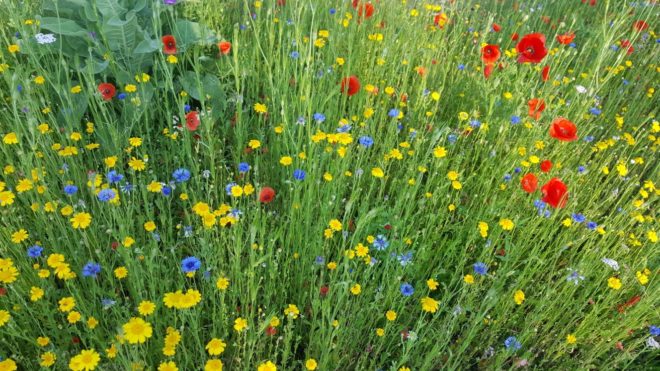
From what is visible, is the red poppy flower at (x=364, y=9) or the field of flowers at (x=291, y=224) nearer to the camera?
the field of flowers at (x=291, y=224)

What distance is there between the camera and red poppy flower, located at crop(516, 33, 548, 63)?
2.28 metres

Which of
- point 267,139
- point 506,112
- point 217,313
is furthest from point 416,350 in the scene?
point 506,112

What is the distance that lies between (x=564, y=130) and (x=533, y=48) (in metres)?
0.61

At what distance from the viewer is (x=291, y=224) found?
1724mm

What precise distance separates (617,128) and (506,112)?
949 millimetres

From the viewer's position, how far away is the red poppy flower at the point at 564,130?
1.89 m

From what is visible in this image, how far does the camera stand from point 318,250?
67.5 inches

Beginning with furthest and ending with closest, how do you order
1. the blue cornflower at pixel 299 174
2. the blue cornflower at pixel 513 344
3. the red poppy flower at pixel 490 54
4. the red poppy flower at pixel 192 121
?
the red poppy flower at pixel 490 54 → the red poppy flower at pixel 192 121 → the blue cornflower at pixel 299 174 → the blue cornflower at pixel 513 344

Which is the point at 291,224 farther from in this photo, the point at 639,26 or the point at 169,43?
the point at 639,26

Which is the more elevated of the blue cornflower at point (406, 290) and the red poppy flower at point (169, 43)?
the red poppy flower at point (169, 43)

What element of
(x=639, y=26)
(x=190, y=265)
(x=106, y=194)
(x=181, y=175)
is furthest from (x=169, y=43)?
(x=639, y=26)

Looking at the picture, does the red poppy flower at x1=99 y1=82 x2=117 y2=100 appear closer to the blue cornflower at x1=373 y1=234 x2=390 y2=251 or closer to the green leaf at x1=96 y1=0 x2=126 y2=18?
the green leaf at x1=96 y1=0 x2=126 y2=18

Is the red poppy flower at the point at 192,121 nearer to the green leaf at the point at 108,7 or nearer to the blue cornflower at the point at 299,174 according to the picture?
the blue cornflower at the point at 299,174

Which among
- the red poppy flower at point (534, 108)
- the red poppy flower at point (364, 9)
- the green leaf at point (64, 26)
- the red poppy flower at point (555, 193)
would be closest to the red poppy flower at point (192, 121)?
the green leaf at point (64, 26)
